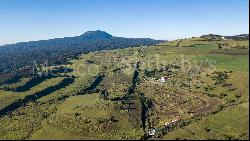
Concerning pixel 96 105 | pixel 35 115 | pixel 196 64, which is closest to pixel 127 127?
pixel 96 105

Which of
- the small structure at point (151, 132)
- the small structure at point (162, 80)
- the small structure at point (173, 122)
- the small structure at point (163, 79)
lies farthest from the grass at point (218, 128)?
the small structure at point (163, 79)

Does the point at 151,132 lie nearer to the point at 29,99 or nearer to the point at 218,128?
the point at 218,128

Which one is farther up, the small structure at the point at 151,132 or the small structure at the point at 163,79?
the small structure at the point at 163,79

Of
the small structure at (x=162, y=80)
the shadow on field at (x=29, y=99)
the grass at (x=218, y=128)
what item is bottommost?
the shadow on field at (x=29, y=99)

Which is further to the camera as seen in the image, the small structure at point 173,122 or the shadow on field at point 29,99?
the shadow on field at point 29,99

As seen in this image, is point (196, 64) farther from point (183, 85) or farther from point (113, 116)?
point (113, 116)

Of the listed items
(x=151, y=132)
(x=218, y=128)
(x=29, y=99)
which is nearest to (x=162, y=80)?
(x=29, y=99)

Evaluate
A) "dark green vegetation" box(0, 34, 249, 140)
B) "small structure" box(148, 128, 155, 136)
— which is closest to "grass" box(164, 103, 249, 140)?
"dark green vegetation" box(0, 34, 249, 140)

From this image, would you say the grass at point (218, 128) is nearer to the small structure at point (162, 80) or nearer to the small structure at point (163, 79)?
the small structure at point (162, 80)

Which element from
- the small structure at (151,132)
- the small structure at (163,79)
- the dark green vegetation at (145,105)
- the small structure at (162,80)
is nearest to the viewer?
the dark green vegetation at (145,105)

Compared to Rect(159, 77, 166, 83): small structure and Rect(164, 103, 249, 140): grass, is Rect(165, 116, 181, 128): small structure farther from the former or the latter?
Rect(159, 77, 166, 83): small structure
